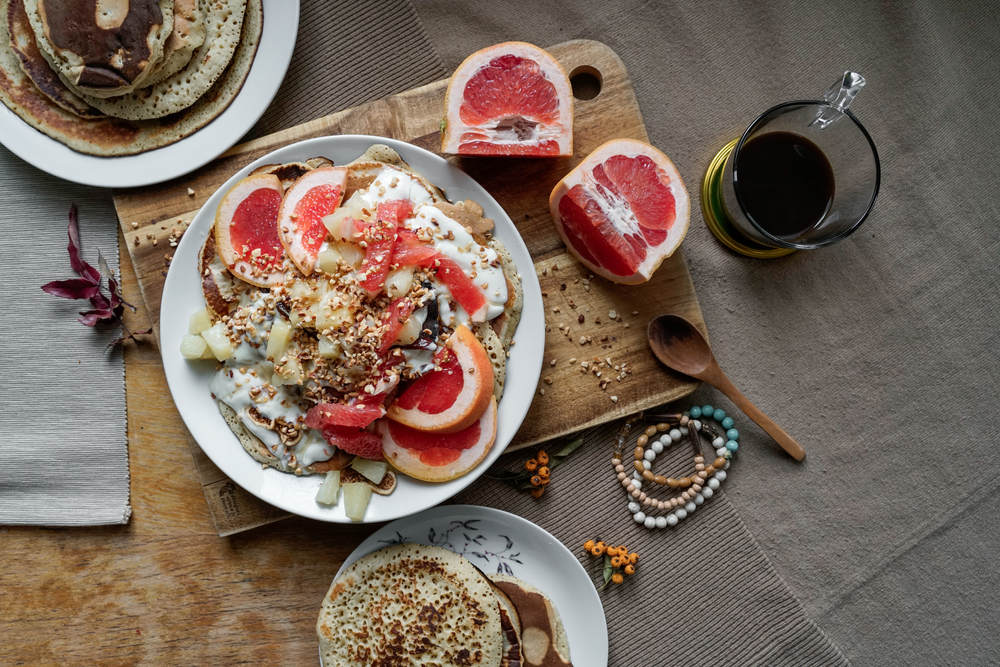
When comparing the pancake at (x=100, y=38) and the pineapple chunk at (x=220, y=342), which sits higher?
the pancake at (x=100, y=38)

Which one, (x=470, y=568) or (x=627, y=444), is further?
(x=627, y=444)

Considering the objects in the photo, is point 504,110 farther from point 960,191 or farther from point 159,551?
point 159,551

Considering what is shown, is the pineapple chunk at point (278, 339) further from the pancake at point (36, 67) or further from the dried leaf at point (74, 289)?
the pancake at point (36, 67)

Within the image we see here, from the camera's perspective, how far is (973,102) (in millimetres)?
2998

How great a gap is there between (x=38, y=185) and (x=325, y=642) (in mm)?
2267

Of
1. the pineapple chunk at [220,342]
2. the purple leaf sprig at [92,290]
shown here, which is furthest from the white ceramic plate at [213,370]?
the purple leaf sprig at [92,290]

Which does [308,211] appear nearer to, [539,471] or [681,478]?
[539,471]

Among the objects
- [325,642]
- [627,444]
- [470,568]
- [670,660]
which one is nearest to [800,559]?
[670,660]

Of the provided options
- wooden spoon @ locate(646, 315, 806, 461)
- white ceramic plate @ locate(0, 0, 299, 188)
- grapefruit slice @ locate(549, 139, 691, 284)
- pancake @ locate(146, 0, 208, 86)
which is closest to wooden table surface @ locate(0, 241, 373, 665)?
white ceramic plate @ locate(0, 0, 299, 188)

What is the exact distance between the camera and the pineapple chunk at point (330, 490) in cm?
261

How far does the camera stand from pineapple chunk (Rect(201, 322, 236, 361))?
2555mm

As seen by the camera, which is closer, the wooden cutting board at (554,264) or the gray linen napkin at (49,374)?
the wooden cutting board at (554,264)

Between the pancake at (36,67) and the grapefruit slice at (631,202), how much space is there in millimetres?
1982

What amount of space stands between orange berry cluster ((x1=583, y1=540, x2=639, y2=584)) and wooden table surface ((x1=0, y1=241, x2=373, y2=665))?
97cm
